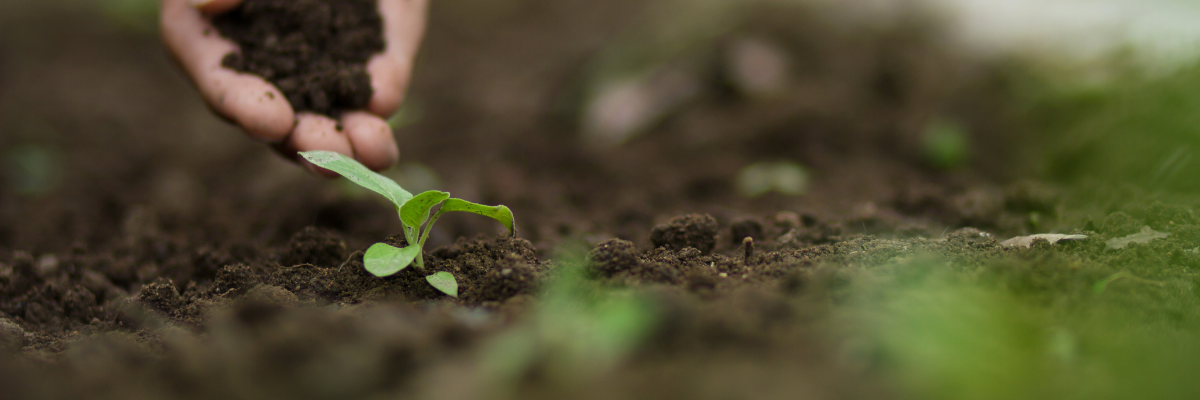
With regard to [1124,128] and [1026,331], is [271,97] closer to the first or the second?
[1026,331]

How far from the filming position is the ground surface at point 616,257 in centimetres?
80

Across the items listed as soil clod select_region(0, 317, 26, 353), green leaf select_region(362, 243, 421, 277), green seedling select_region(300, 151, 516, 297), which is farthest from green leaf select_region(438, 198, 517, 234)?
soil clod select_region(0, 317, 26, 353)

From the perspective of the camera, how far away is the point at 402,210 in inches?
49.9

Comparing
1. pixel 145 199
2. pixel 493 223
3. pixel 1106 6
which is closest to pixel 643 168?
pixel 493 223

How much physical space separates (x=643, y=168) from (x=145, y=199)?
6.37ft

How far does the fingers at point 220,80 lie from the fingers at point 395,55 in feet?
0.74

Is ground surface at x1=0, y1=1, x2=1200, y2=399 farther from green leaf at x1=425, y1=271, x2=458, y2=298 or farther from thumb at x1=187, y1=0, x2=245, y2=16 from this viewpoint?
thumb at x1=187, y1=0, x2=245, y2=16

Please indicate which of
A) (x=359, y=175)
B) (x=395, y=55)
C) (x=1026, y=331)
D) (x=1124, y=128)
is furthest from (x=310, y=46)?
(x=1124, y=128)

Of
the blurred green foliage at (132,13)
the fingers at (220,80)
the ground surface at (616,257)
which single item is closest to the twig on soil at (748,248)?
the ground surface at (616,257)

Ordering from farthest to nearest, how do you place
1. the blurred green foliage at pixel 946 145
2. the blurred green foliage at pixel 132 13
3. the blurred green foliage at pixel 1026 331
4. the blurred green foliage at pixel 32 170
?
the blurred green foliage at pixel 132 13
the blurred green foliage at pixel 32 170
the blurred green foliage at pixel 946 145
the blurred green foliage at pixel 1026 331

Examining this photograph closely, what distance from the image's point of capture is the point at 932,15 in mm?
3625

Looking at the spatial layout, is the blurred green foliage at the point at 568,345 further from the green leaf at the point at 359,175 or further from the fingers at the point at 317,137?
the fingers at the point at 317,137

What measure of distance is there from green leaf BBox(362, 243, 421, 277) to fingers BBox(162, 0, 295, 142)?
21.3 inches

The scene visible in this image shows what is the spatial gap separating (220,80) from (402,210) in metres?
0.72
